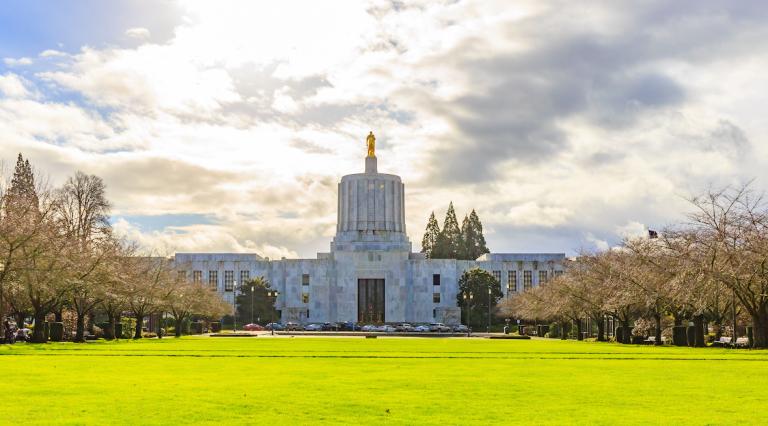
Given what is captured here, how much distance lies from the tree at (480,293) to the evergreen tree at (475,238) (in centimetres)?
3797

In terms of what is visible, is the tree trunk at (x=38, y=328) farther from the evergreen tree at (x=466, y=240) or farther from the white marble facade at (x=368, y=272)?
the evergreen tree at (x=466, y=240)

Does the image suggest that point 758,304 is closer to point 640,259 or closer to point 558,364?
point 640,259

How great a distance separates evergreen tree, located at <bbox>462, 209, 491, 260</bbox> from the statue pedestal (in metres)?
32.6

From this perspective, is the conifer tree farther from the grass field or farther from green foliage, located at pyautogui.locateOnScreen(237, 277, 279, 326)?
the grass field

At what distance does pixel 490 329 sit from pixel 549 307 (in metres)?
45.7

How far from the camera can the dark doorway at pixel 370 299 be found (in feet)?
456

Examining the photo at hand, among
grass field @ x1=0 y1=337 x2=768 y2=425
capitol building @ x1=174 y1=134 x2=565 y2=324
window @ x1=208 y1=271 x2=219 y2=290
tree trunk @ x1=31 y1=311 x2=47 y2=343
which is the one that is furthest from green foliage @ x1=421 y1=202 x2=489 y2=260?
grass field @ x1=0 y1=337 x2=768 y2=425

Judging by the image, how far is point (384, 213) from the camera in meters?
141

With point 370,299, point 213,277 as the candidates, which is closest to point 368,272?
point 370,299

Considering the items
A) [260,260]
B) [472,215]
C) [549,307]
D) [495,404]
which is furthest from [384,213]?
[495,404]

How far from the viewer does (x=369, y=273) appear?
456 feet

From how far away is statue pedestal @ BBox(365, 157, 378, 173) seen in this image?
469 ft

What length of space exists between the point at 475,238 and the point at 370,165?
Result: 35174 millimetres

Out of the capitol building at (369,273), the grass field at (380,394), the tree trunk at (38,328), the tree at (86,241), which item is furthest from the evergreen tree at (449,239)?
the grass field at (380,394)
